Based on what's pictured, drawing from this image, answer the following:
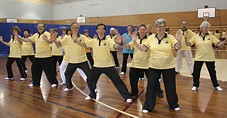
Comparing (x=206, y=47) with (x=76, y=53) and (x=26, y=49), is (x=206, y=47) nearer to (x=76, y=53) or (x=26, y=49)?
(x=76, y=53)

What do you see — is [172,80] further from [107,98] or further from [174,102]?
[107,98]

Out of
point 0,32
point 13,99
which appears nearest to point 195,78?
point 13,99

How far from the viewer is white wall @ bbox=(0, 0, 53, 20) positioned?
23.2m

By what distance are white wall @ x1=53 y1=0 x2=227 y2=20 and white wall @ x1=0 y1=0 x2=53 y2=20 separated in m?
1.07

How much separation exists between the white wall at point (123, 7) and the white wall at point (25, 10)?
107 centimetres

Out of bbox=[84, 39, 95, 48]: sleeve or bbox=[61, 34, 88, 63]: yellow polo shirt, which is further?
bbox=[61, 34, 88, 63]: yellow polo shirt

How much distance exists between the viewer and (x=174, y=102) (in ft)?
14.3

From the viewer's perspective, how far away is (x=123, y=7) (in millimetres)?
22562

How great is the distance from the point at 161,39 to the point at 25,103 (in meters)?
3.12

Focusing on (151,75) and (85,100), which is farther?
(85,100)

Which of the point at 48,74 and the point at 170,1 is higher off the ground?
the point at 170,1

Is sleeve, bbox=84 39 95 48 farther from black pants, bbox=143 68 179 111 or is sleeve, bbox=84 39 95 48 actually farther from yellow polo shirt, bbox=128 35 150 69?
black pants, bbox=143 68 179 111

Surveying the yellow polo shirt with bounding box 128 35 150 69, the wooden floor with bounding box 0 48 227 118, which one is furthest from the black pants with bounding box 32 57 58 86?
the yellow polo shirt with bounding box 128 35 150 69

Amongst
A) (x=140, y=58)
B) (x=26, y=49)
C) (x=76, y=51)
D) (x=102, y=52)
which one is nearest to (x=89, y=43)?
(x=102, y=52)
